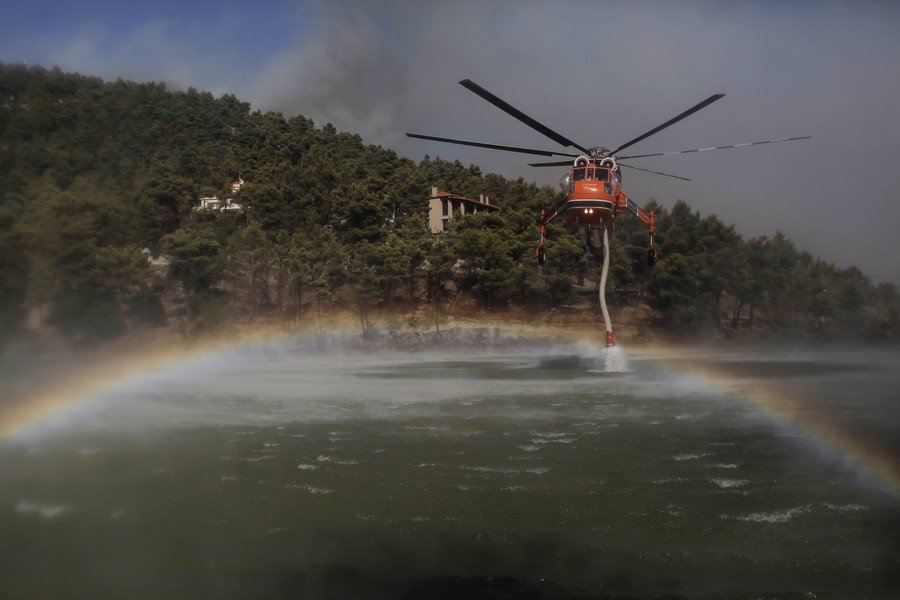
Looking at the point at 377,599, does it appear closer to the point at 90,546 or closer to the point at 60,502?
the point at 90,546

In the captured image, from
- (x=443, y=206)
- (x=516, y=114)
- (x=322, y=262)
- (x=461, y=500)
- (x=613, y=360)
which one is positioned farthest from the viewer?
(x=443, y=206)

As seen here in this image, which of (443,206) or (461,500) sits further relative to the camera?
(443,206)

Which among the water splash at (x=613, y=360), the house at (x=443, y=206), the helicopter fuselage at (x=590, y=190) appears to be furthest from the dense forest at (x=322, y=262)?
the helicopter fuselage at (x=590, y=190)

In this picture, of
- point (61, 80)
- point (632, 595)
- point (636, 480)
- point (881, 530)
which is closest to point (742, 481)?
point (636, 480)

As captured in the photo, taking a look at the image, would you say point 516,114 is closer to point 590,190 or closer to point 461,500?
point 590,190

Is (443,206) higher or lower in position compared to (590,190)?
higher

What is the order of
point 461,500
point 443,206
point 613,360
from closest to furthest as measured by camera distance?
point 461,500 → point 613,360 → point 443,206

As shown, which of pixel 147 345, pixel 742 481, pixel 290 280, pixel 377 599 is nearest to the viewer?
pixel 377 599

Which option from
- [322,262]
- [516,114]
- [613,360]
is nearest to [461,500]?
[516,114]
